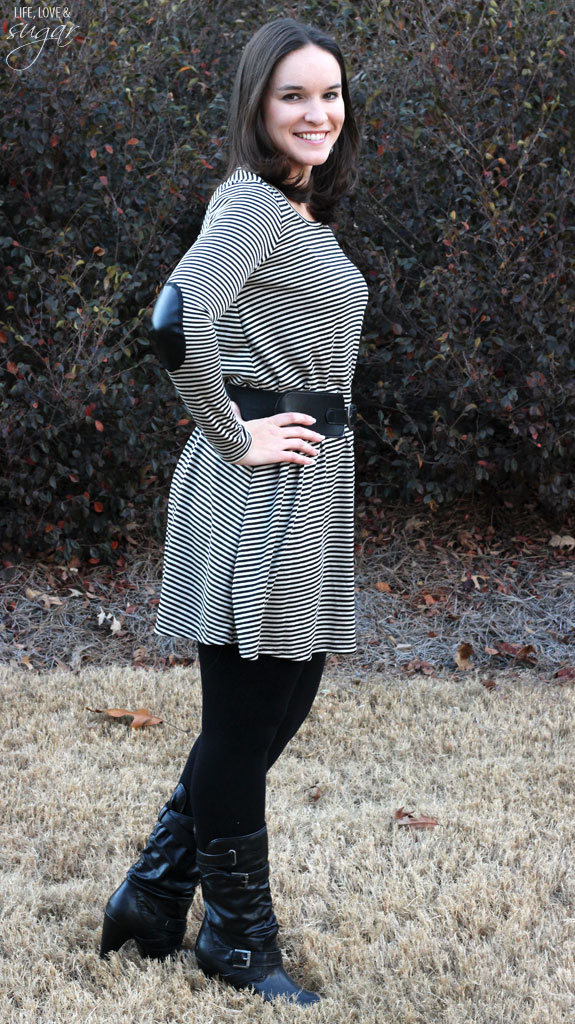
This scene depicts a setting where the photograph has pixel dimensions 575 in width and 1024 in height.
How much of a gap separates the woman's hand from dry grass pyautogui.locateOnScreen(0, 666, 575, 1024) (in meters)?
1.26

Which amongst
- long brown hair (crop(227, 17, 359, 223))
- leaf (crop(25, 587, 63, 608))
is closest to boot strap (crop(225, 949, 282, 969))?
long brown hair (crop(227, 17, 359, 223))

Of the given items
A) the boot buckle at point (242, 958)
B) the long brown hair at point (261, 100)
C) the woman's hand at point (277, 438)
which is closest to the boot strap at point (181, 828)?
the boot buckle at point (242, 958)

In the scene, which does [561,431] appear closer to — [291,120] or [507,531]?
[507,531]

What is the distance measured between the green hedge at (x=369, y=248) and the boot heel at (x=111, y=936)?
281cm

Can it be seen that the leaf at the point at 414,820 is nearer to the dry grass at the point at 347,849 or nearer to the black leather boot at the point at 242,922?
the dry grass at the point at 347,849

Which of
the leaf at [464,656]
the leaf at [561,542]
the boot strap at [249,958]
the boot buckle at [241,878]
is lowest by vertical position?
the leaf at [464,656]

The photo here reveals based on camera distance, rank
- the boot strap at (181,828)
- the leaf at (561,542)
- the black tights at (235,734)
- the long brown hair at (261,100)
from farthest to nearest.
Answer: the leaf at (561,542) < the boot strap at (181,828) < the black tights at (235,734) < the long brown hair at (261,100)

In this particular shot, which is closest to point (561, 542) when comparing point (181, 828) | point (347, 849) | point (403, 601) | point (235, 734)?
point (403, 601)

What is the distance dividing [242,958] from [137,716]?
174cm

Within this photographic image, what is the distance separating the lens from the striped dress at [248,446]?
6.47ft

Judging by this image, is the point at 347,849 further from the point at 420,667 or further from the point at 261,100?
the point at 261,100

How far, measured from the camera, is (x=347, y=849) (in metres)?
3.14

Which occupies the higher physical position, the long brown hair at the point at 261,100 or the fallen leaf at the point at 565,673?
the long brown hair at the point at 261,100

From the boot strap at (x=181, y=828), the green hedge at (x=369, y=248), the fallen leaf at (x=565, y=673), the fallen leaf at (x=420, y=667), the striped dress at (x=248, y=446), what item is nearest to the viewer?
the striped dress at (x=248, y=446)
